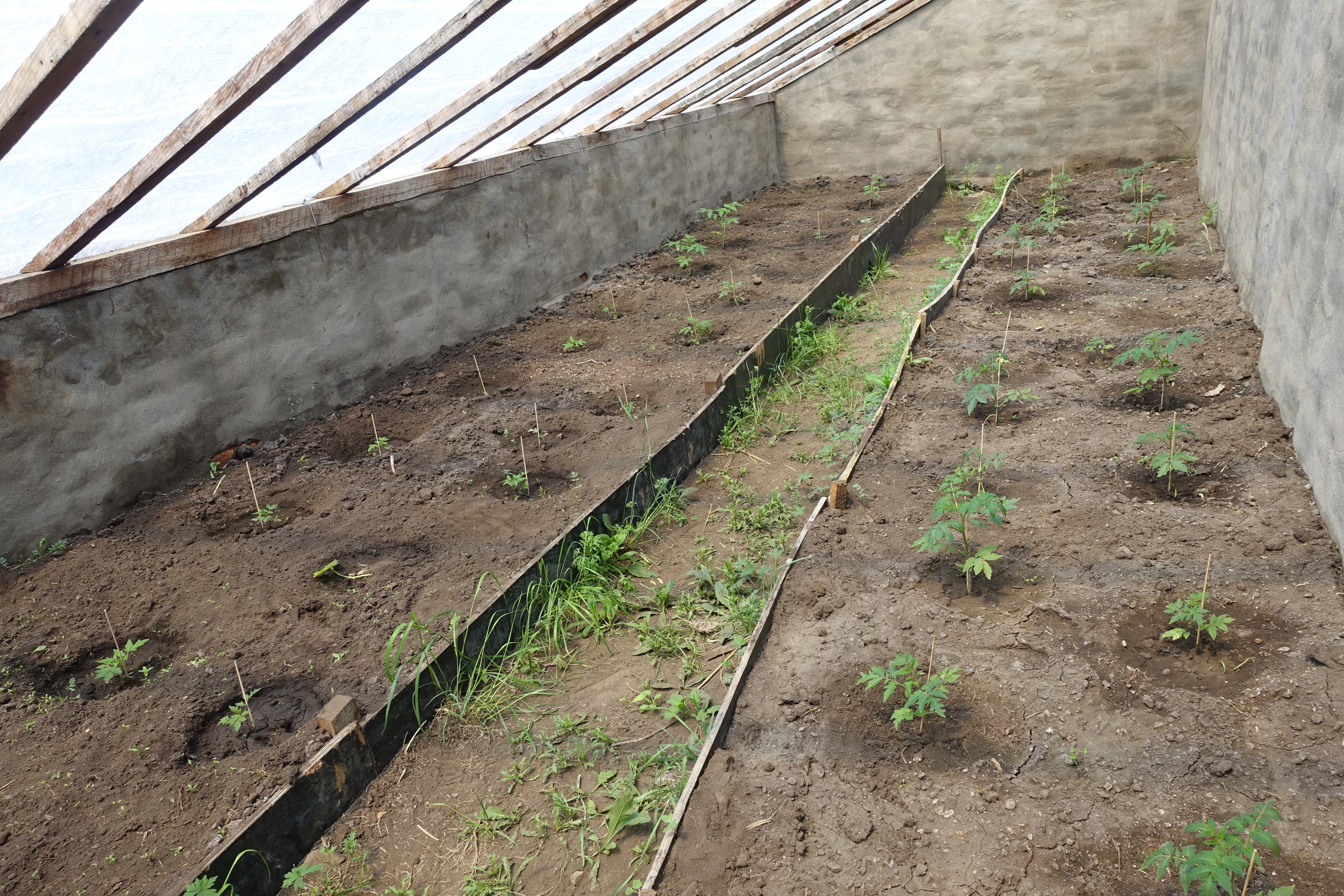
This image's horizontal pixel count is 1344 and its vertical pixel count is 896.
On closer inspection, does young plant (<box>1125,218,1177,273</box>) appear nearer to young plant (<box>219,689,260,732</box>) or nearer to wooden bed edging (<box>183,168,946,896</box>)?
wooden bed edging (<box>183,168,946,896</box>)

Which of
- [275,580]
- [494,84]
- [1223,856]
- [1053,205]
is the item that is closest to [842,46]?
[1053,205]

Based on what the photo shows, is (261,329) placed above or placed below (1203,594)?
above

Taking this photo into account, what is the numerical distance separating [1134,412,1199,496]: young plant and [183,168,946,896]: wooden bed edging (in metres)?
1.44

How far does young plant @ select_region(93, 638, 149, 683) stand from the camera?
3127 mm

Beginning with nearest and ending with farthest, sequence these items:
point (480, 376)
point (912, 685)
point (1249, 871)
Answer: point (1249, 871) < point (912, 685) < point (480, 376)

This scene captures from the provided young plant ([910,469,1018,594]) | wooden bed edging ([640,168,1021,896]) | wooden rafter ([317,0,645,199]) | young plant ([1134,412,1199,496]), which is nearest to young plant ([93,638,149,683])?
wooden bed edging ([640,168,1021,896])

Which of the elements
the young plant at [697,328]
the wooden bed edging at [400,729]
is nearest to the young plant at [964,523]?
the wooden bed edging at [400,729]

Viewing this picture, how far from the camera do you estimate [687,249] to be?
7730 millimetres

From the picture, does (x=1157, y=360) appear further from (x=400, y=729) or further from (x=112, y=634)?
(x=112, y=634)

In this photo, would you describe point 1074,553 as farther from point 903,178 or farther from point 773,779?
point 903,178

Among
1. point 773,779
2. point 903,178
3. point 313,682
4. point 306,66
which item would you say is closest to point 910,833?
point 773,779

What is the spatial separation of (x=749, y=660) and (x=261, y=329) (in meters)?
3.51

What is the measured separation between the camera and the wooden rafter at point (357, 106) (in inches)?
141

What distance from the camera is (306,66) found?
3932 mm
